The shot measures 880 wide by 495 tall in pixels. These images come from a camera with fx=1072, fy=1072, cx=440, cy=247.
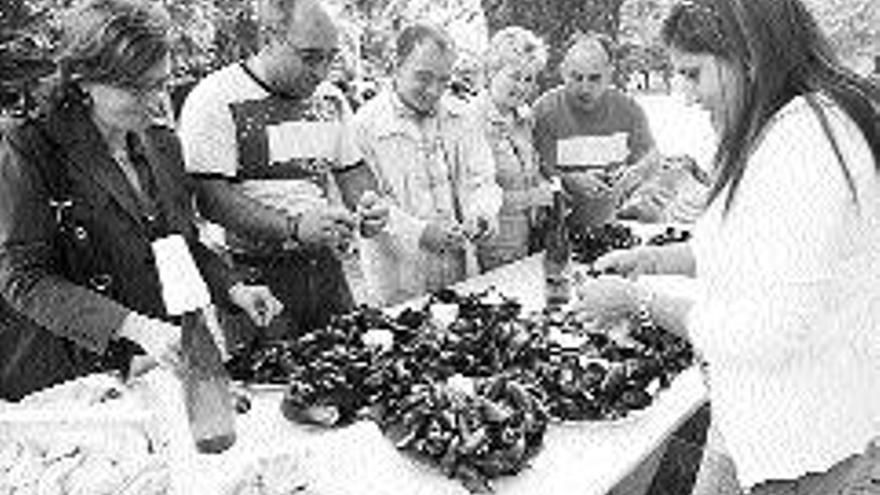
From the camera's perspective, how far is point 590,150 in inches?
150

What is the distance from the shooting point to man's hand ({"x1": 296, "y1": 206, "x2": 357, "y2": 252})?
9.09ft

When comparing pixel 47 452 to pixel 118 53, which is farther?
pixel 118 53

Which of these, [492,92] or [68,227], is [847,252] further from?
[492,92]

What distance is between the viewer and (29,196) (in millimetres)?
2143

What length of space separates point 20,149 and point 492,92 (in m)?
1.99

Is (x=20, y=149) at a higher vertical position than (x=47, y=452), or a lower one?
higher

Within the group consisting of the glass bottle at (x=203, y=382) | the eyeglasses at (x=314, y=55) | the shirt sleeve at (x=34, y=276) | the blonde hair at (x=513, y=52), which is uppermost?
the eyeglasses at (x=314, y=55)

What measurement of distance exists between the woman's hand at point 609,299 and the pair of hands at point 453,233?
94cm

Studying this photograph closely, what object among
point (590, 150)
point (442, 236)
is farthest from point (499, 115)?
point (442, 236)

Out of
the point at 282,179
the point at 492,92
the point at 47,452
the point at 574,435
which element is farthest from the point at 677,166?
the point at 47,452

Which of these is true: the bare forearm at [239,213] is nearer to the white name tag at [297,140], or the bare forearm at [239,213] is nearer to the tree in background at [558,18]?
the white name tag at [297,140]

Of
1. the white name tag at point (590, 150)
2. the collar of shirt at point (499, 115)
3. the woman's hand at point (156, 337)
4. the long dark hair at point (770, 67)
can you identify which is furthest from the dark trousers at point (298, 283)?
the long dark hair at point (770, 67)

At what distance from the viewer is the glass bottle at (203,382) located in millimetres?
1925

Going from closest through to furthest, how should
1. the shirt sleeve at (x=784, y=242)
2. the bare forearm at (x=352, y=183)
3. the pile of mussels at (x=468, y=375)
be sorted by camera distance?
1. the shirt sleeve at (x=784, y=242)
2. the pile of mussels at (x=468, y=375)
3. the bare forearm at (x=352, y=183)
